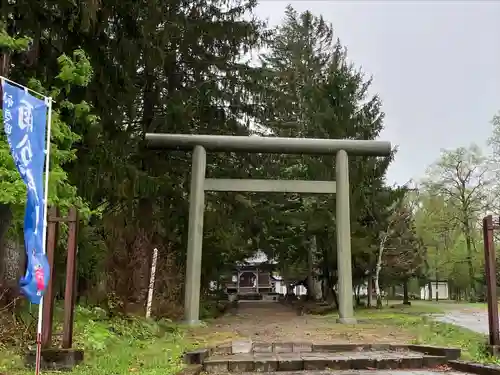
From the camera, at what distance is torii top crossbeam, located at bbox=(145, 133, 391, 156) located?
12.8 m

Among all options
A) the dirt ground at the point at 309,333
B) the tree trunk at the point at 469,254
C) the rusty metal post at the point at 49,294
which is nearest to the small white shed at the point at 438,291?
the tree trunk at the point at 469,254

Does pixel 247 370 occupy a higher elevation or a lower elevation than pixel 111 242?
lower

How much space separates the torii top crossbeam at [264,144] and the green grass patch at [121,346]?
14.4ft

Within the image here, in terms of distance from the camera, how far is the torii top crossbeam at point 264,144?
12.8m

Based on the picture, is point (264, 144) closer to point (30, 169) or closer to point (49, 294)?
point (49, 294)

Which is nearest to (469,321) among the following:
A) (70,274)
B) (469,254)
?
(70,274)

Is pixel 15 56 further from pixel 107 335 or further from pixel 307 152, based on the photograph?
pixel 307 152

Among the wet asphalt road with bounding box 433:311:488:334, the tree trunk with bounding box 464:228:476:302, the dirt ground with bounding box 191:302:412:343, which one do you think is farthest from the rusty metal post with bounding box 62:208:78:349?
the tree trunk with bounding box 464:228:476:302

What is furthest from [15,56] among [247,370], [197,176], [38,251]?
[247,370]

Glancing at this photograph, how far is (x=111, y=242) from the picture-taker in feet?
33.2

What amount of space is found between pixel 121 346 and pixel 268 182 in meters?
6.30

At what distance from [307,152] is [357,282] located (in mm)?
11912

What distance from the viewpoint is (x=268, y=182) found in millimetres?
13078

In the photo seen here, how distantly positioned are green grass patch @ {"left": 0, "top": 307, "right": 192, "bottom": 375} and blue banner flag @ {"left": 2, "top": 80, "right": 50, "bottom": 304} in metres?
1.76
